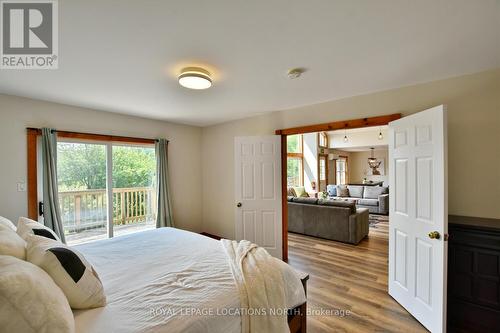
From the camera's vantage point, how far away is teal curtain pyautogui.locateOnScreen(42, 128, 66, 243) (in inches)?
114

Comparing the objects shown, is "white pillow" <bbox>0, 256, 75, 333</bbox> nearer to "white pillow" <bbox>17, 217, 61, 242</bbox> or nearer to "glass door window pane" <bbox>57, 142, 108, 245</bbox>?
"white pillow" <bbox>17, 217, 61, 242</bbox>

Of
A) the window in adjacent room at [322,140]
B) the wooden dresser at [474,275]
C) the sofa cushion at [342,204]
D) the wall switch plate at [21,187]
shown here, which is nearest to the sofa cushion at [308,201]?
the sofa cushion at [342,204]

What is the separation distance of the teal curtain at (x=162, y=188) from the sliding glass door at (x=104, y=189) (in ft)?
0.61

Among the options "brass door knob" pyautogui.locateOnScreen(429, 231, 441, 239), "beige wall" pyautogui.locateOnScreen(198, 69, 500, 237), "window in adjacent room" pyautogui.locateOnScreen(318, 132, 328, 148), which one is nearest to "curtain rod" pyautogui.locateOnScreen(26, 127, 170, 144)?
"beige wall" pyautogui.locateOnScreen(198, 69, 500, 237)

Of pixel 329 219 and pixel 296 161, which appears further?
pixel 296 161

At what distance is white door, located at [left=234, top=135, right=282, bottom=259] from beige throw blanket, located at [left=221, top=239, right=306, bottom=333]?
1.77 metres

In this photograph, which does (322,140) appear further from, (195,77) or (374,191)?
(195,77)

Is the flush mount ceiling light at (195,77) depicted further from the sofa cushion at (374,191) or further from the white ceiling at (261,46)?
the sofa cushion at (374,191)

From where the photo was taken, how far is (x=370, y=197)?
24.6ft

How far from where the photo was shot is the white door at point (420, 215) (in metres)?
1.87

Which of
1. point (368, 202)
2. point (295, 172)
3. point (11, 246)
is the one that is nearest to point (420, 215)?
point (11, 246)

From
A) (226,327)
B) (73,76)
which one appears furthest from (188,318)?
(73,76)

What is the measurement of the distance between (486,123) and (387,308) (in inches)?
82.0

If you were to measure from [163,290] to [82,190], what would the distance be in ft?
9.45
